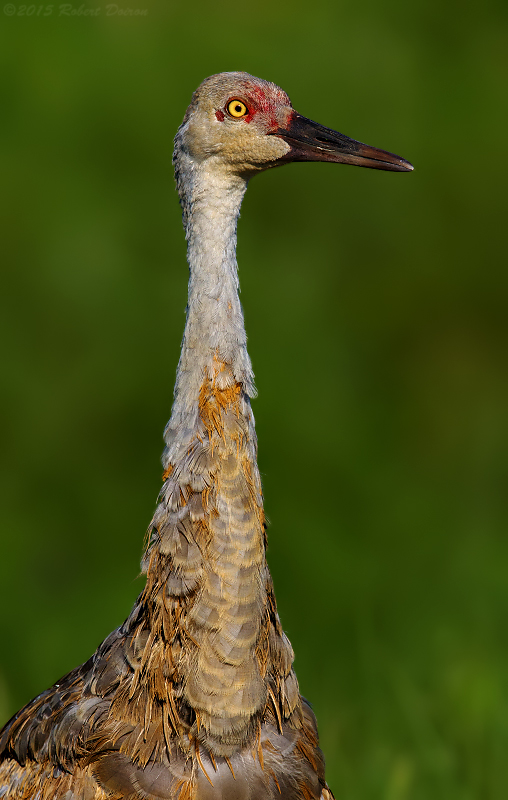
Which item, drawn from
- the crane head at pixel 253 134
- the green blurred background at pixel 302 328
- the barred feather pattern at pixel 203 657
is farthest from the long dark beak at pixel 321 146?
the green blurred background at pixel 302 328

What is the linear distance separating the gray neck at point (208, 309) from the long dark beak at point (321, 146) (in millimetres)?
339

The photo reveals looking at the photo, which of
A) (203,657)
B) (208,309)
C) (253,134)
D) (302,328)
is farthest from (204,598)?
(302,328)

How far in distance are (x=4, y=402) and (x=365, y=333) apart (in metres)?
3.31

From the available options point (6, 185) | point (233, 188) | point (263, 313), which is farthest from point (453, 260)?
point (233, 188)

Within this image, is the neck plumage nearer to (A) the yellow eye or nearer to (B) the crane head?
(B) the crane head

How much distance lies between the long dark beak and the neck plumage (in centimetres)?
36

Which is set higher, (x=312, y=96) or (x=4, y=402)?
(x=312, y=96)

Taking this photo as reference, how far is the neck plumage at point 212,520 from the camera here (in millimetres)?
3025

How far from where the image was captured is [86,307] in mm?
9055

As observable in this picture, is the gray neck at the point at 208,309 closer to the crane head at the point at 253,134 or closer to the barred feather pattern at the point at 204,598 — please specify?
the barred feather pattern at the point at 204,598

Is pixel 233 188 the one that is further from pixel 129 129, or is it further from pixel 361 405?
pixel 129 129

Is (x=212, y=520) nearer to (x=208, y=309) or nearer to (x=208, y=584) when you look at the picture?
(x=208, y=584)

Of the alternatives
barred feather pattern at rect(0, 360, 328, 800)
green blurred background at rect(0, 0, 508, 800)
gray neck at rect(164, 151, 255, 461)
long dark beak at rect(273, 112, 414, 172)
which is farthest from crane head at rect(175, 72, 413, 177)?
green blurred background at rect(0, 0, 508, 800)

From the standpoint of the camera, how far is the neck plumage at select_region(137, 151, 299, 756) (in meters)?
3.03
